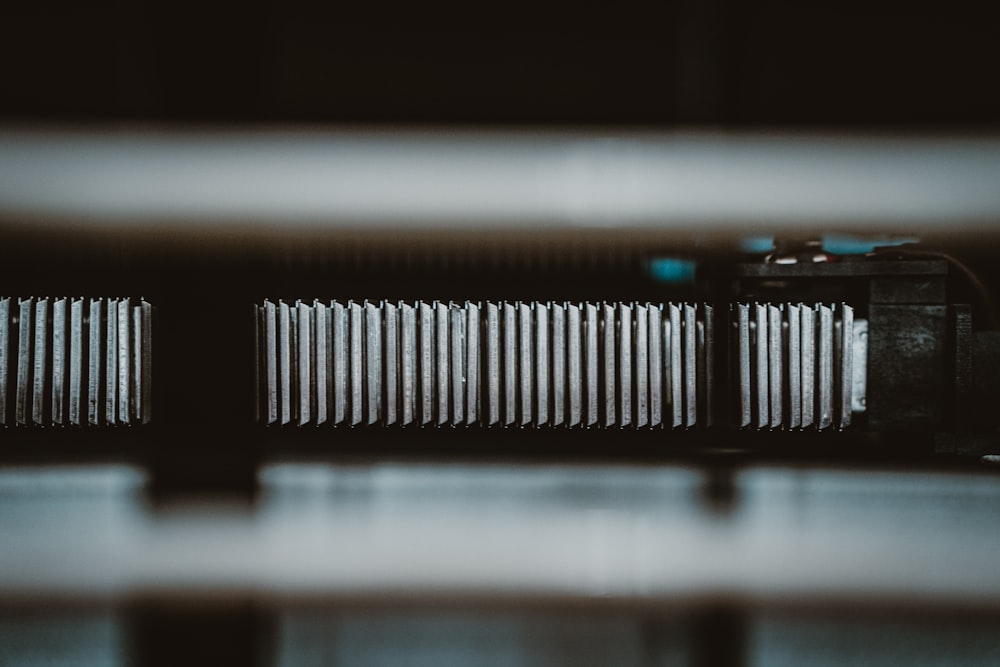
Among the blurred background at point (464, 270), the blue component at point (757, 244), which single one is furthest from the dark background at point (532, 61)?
the blue component at point (757, 244)

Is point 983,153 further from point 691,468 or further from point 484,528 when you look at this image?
point 484,528

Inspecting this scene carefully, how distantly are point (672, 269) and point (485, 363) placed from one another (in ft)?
0.74

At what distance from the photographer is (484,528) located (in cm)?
62

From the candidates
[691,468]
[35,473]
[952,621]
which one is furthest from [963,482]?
[35,473]

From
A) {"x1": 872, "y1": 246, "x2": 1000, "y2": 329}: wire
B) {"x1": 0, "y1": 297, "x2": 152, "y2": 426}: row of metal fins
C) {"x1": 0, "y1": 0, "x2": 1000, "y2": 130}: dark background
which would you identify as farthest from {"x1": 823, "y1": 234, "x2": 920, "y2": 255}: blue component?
{"x1": 0, "y1": 297, "x2": 152, "y2": 426}: row of metal fins

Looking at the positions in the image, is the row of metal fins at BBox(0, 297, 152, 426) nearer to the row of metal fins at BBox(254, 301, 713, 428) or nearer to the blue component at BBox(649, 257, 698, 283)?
the row of metal fins at BBox(254, 301, 713, 428)

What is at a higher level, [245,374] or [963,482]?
[245,374]

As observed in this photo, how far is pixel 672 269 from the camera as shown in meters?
0.70

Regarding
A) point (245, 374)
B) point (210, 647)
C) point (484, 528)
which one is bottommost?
point (210, 647)

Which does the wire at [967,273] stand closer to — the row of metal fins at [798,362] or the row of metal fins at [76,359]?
the row of metal fins at [798,362]

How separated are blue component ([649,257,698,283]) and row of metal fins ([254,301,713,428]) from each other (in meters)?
0.05

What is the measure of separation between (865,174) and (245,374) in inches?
25.2

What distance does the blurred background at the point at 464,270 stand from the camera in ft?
1.95

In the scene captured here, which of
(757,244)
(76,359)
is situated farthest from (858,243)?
(76,359)
